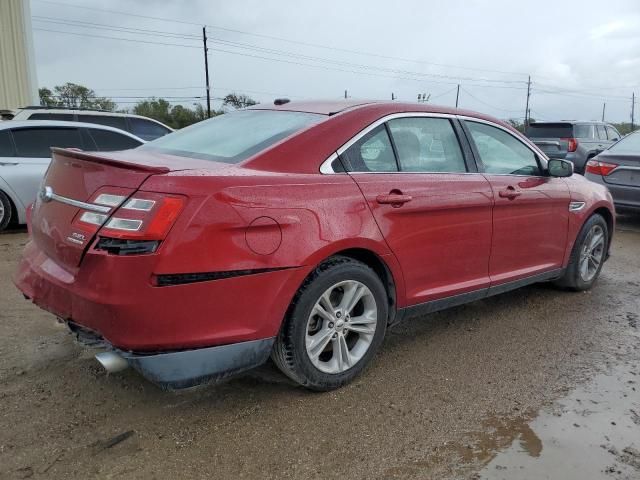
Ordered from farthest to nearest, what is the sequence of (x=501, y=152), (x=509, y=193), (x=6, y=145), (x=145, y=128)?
(x=145, y=128), (x=6, y=145), (x=501, y=152), (x=509, y=193)

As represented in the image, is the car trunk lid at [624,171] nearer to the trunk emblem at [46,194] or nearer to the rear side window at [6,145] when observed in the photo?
the trunk emblem at [46,194]

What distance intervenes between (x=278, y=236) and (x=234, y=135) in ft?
3.12

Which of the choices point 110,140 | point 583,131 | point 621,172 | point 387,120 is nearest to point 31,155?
point 110,140

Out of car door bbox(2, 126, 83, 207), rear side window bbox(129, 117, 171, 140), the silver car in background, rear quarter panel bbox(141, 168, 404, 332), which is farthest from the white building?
rear quarter panel bbox(141, 168, 404, 332)

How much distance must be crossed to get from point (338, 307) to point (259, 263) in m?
0.64

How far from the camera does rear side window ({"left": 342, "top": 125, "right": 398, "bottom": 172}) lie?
3125 millimetres

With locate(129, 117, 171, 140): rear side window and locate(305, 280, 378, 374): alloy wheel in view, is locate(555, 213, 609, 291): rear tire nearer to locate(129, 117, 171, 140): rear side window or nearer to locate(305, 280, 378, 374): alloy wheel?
locate(305, 280, 378, 374): alloy wheel

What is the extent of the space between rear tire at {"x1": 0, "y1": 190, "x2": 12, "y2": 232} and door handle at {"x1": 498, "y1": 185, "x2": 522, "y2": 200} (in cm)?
606

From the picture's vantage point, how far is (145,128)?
463 inches

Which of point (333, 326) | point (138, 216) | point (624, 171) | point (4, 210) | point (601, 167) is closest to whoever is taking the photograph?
point (138, 216)

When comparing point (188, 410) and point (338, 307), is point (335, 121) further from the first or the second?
point (188, 410)

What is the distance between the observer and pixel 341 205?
292cm

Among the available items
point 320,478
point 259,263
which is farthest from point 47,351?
point 320,478

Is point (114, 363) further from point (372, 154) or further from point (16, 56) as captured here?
point (16, 56)
